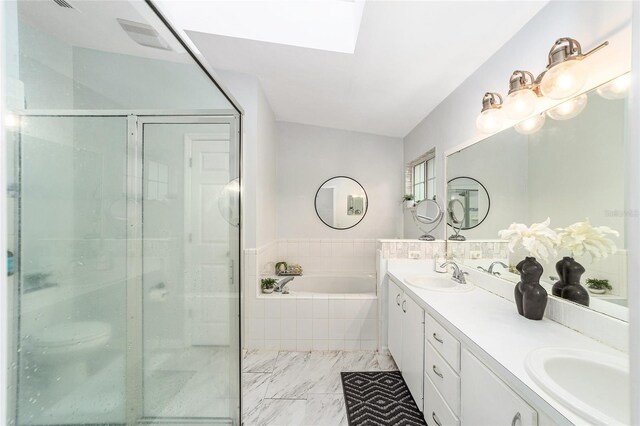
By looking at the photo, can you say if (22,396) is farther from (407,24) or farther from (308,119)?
(308,119)

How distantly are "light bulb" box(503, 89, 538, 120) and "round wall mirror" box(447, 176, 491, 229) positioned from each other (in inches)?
22.8

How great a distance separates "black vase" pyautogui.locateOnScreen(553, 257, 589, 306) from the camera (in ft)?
3.82

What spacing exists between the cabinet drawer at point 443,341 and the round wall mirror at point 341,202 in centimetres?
227

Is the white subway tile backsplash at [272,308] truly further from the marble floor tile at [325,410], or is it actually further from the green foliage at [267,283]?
the marble floor tile at [325,410]

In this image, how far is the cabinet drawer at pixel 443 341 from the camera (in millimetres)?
1234

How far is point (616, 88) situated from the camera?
1.06 meters

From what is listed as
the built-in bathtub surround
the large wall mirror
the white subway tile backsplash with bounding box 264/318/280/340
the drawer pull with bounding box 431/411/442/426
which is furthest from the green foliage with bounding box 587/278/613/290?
the white subway tile backsplash with bounding box 264/318/280/340

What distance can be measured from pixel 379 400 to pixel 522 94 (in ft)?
6.63

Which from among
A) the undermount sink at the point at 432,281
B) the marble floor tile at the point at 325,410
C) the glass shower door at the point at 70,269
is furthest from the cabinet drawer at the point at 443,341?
the glass shower door at the point at 70,269

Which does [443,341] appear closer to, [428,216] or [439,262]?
[439,262]

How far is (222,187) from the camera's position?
4.91 feet

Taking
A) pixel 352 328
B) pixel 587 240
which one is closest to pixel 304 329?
pixel 352 328

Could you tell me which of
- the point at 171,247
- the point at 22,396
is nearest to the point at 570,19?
the point at 171,247

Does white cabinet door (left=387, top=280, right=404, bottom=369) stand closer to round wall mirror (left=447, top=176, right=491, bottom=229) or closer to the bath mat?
the bath mat
